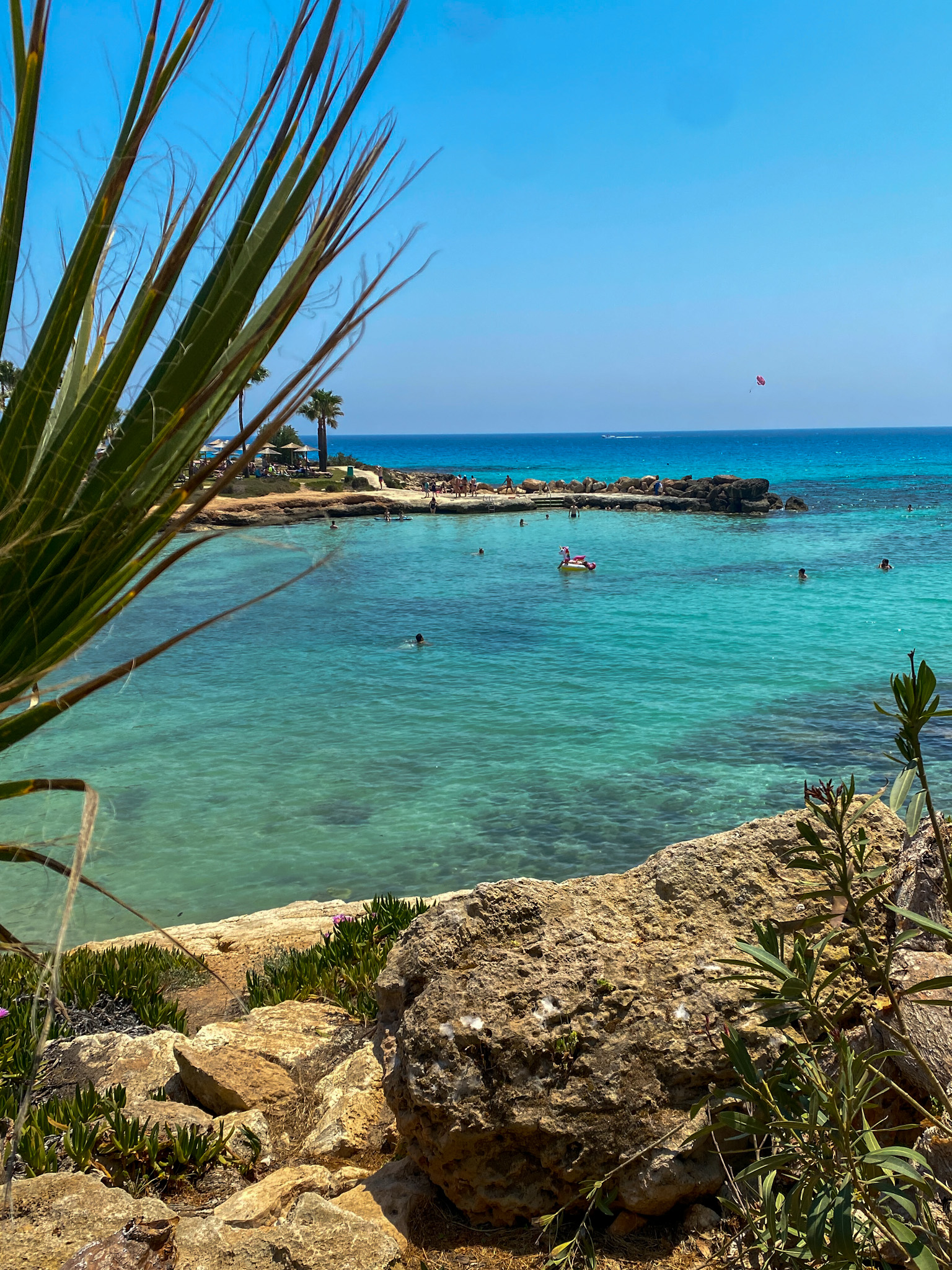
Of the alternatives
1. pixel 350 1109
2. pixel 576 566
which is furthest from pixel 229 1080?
pixel 576 566

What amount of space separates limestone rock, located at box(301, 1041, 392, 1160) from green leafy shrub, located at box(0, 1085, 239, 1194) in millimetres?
323

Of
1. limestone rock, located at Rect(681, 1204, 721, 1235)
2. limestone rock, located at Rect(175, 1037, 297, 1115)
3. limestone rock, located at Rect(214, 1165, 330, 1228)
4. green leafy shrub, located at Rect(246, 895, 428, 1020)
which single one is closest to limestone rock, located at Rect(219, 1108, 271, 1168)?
limestone rock, located at Rect(175, 1037, 297, 1115)

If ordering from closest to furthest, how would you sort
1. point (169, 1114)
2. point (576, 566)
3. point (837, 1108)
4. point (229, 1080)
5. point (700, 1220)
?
point (837, 1108), point (700, 1220), point (169, 1114), point (229, 1080), point (576, 566)

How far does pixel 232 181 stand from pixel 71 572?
0.79 metres

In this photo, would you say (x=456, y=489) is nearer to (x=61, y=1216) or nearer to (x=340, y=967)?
(x=340, y=967)

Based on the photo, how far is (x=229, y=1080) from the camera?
13.9ft

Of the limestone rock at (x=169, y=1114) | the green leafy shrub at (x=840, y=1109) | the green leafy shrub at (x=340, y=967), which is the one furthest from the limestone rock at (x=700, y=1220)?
the green leafy shrub at (x=340, y=967)

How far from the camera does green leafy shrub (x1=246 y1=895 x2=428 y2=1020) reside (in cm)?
558

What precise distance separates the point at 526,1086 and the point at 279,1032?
7.65 feet

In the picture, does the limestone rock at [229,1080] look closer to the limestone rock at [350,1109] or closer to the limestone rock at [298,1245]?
the limestone rock at [350,1109]

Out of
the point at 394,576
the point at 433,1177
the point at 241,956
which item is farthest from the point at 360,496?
the point at 433,1177

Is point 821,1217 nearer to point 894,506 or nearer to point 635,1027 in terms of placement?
point 635,1027

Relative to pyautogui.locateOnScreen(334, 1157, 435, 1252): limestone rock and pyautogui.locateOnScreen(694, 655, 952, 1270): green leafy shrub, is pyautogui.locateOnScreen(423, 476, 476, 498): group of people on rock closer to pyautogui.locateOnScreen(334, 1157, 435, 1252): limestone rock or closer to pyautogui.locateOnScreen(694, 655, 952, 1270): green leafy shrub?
pyautogui.locateOnScreen(334, 1157, 435, 1252): limestone rock

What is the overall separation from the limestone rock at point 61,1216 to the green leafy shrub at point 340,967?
2.14 metres
